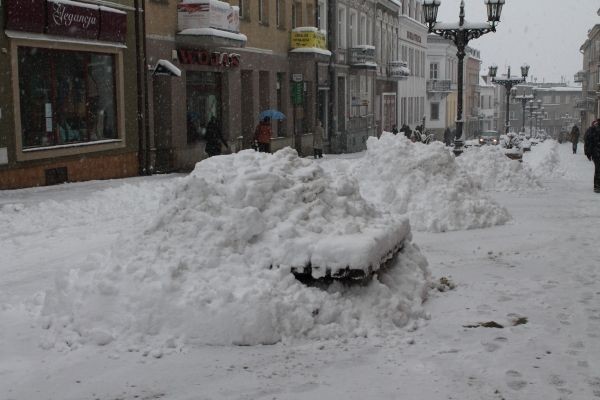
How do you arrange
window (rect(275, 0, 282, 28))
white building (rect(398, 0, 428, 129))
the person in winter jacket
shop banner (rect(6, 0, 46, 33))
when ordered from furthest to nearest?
white building (rect(398, 0, 428, 129)), window (rect(275, 0, 282, 28)), the person in winter jacket, shop banner (rect(6, 0, 46, 33))

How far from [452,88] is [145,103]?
180ft

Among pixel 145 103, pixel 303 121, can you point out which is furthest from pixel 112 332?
pixel 303 121

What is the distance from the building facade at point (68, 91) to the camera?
14.9 meters

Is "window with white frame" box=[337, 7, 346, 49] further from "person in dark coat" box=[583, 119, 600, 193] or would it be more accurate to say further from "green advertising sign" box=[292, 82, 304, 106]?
"person in dark coat" box=[583, 119, 600, 193]

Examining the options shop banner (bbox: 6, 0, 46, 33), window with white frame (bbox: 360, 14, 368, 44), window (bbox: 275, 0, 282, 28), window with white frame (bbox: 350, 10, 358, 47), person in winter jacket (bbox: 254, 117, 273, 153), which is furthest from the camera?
window with white frame (bbox: 360, 14, 368, 44)

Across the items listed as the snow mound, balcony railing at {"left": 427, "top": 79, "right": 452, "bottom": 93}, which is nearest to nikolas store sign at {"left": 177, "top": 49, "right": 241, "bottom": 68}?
the snow mound

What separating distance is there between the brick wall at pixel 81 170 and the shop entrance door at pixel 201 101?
3668 mm

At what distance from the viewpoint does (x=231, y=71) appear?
81.8 feet

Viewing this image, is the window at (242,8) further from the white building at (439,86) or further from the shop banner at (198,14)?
the white building at (439,86)

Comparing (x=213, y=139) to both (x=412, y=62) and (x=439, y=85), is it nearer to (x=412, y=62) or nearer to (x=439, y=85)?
(x=412, y=62)

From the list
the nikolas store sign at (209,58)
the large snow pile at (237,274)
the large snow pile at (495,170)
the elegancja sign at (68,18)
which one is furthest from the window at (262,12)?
the large snow pile at (237,274)

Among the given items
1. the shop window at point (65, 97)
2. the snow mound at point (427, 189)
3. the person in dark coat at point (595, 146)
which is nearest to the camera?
the snow mound at point (427, 189)

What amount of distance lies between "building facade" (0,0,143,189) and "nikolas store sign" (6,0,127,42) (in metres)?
0.02

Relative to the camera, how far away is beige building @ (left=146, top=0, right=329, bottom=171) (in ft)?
69.0
